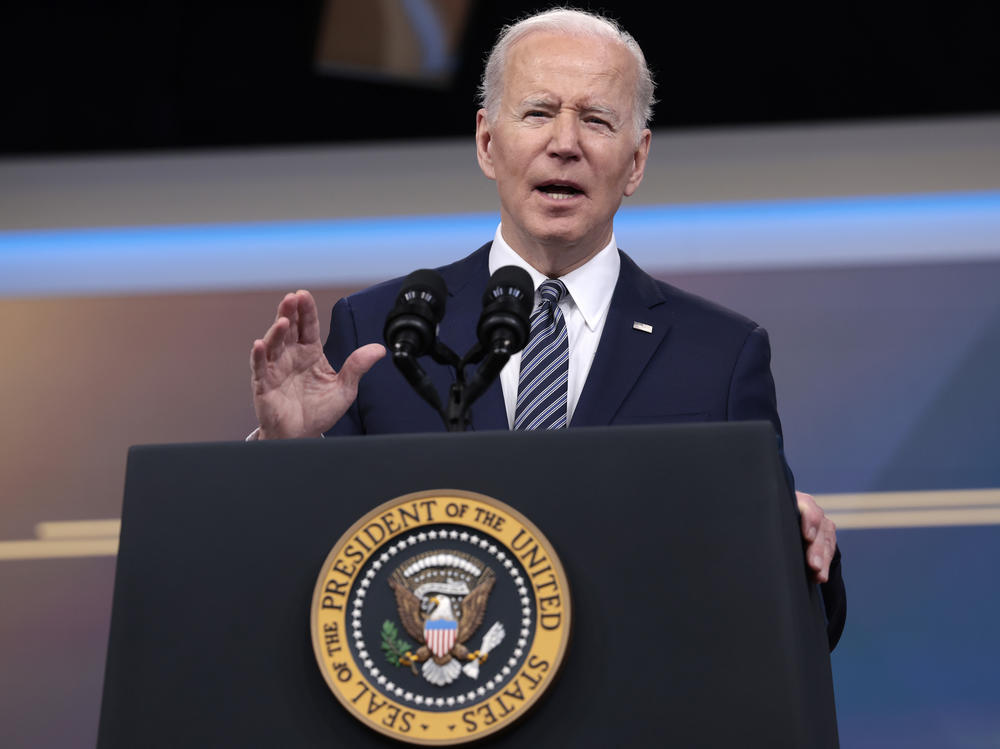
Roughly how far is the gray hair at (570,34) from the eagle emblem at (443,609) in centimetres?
104

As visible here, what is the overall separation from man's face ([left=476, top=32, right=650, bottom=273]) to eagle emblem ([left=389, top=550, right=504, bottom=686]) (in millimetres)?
853

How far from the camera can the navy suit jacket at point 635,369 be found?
1633 millimetres

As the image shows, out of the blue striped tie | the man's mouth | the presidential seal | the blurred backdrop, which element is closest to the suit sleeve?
the blue striped tie

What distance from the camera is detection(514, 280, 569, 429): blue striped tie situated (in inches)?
63.7

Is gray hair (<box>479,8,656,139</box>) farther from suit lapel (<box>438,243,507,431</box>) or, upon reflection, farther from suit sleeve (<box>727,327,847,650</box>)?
suit sleeve (<box>727,327,847,650</box>)

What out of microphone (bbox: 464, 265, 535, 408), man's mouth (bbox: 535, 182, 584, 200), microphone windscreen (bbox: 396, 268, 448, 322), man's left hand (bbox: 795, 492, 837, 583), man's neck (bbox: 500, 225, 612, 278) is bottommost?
man's left hand (bbox: 795, 492, 837, 583)

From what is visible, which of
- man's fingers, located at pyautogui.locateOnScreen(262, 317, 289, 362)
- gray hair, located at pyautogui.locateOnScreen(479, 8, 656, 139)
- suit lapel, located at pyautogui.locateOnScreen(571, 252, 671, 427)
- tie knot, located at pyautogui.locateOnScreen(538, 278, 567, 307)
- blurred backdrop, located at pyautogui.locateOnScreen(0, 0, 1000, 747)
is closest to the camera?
man's fingers, located at pyautogui.locateOnScreen(262, 317, 289, 362)

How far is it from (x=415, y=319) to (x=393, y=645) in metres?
0.32

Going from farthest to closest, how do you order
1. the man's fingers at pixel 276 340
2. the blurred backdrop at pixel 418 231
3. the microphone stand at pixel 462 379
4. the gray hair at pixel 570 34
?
1. the blurred backdrop at pixel 418 231
2. the gray hair at pixel 570 34
3. the man's fingers at pixel 276 340
4. the microphone stand at pixel 462 379

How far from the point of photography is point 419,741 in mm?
1010

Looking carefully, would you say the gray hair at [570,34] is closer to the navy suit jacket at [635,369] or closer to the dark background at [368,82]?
the navy suit jacket at [635,369]

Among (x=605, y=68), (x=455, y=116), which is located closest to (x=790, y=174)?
(x=455, y=116)

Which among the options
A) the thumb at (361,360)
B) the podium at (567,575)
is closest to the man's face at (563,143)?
the thumb at (361,360)

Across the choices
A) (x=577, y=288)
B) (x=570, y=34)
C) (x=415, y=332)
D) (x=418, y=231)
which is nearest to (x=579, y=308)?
(x=577, y=288)
